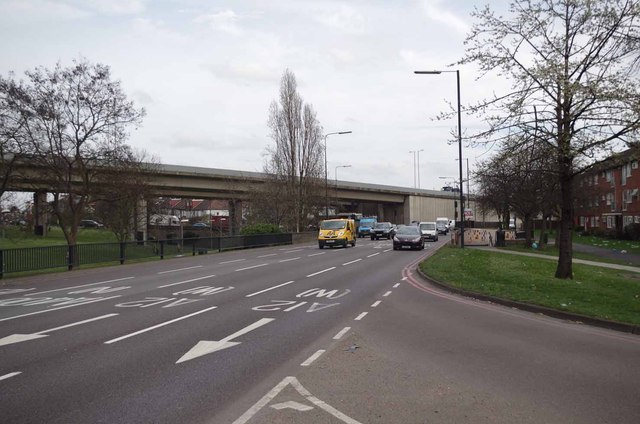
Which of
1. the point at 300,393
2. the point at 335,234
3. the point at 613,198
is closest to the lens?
the point at 300,393

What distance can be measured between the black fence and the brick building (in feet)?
81.4

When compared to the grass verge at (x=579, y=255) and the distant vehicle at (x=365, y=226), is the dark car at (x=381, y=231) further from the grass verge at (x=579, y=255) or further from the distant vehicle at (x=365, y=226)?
the grass verge at (x=579, y=255)

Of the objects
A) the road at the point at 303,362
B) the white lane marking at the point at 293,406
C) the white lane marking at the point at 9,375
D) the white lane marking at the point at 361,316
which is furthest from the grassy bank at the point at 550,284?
the white lane marking at the point at 9,375

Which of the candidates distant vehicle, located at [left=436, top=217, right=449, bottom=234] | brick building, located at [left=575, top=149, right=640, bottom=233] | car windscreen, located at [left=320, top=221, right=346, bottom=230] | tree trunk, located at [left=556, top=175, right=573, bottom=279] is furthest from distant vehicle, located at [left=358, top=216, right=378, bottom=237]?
tree trunk, located at [left=556, top=175, right=573, bottom=279]

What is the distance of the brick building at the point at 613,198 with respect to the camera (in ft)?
144

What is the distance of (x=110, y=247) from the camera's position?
25.0 meters

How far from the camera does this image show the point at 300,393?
558cm

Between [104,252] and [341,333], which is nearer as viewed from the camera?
[341,333]

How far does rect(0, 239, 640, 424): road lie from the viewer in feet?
16.7

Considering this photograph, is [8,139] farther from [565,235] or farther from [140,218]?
Result: [565,235]

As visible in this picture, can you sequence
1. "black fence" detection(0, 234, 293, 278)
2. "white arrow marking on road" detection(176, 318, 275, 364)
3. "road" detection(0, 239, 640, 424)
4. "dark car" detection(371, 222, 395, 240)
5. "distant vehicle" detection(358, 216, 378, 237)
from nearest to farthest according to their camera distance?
"road" detection(0, 239, 640, 424) → "white arrow marking on road" detection(176, 318, 275, 364) → "black fence" detection(0, 234, 293, 278) → "dark car" detection(371, 222, 395, 240) → "distant vehicle" detection(358, 216, 378, 237)

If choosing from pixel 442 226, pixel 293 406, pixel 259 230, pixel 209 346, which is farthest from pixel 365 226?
pixel 293 406

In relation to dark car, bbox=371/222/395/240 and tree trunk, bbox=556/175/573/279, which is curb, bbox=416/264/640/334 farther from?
dark car, bbox=371/222/395/240

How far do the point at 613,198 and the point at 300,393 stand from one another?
5888cm
